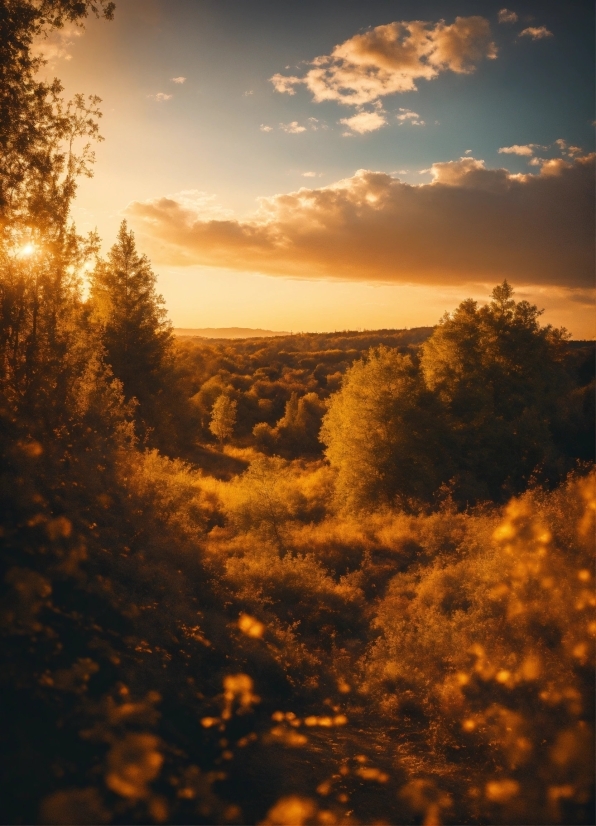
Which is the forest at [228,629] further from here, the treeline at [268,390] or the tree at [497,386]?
the treeline at [268,390]

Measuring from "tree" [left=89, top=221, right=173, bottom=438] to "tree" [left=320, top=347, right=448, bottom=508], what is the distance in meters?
9.05

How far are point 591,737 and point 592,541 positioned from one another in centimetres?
367

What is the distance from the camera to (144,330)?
765 inches

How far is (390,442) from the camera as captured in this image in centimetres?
1950

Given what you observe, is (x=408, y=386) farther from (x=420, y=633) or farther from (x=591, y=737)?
(x=591, y=737)

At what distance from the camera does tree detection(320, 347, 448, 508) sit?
18906 millimetres

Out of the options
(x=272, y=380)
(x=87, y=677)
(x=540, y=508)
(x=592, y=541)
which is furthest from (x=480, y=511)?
(x=272, y=380)

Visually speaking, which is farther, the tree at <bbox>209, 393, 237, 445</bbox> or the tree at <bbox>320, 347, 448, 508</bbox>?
the tree at <bbox>209, 393, 237, 445</bbox>

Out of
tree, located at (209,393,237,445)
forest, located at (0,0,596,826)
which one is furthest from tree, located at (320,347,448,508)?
tree, located at (209,393,237,445)

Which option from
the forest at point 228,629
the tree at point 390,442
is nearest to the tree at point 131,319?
the forest at point 228,629

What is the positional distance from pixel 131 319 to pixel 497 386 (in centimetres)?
1728

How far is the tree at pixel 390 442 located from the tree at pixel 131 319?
9.05m

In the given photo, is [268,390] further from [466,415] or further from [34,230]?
[34,230]

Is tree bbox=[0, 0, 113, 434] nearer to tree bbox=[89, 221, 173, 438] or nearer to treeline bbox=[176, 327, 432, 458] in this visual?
tree bbox=[89, 221, 173, 438]
